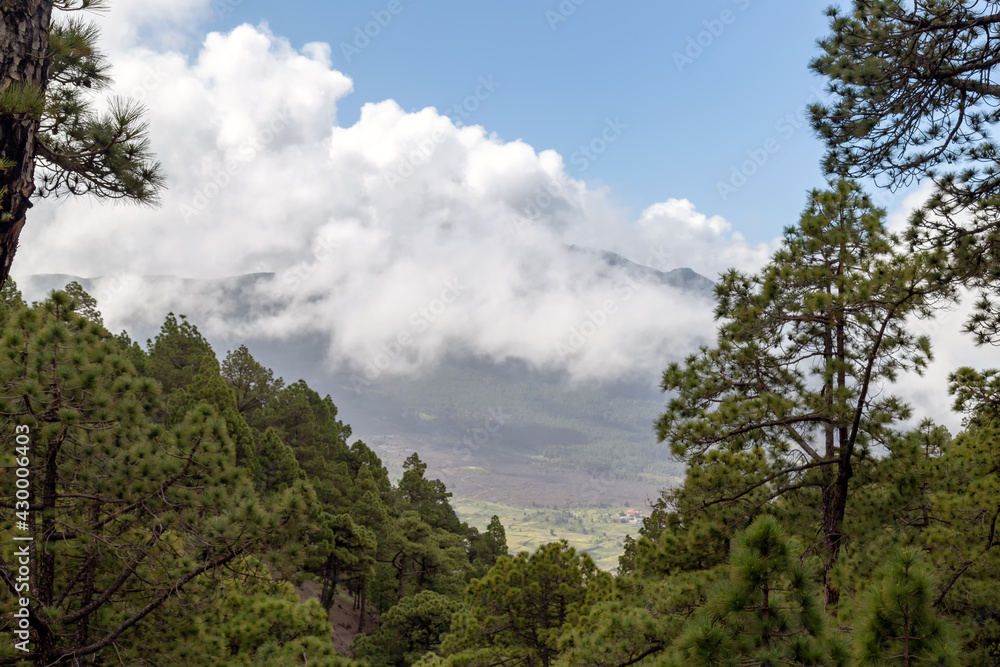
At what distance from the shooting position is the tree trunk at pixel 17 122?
4648 millimetres

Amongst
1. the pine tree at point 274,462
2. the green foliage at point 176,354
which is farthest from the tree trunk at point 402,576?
the green foliage at point 176,354

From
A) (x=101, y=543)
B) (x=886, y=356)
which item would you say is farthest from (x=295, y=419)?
(x=886, y=356)

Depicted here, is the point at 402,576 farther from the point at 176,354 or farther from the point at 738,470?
the point at 738,470

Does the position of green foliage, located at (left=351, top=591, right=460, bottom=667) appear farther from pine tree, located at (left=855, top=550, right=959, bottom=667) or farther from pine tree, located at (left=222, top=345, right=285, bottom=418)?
pine tree, located at (left=855, top=550, right=959, bottom=667)

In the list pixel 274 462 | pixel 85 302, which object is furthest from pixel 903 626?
pixel 85 302

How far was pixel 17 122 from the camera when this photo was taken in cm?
469

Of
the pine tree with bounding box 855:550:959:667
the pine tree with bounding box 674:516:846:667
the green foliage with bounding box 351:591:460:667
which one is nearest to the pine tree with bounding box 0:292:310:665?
the pine tree with bounding box 674:516:846:667

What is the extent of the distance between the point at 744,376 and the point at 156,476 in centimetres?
731

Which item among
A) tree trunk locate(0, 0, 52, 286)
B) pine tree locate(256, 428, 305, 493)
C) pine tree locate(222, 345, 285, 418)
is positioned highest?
pine tree locate(222, 345, 285, 418)

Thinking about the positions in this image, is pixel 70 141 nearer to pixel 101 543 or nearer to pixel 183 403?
pixel 101 543

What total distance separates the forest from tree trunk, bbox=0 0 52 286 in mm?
43

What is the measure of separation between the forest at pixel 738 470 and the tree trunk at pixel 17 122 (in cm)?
4

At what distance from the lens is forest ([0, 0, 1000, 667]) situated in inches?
163

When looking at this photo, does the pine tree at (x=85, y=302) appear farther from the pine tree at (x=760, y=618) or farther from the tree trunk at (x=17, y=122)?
the pine tree at (x=760, y=618)
